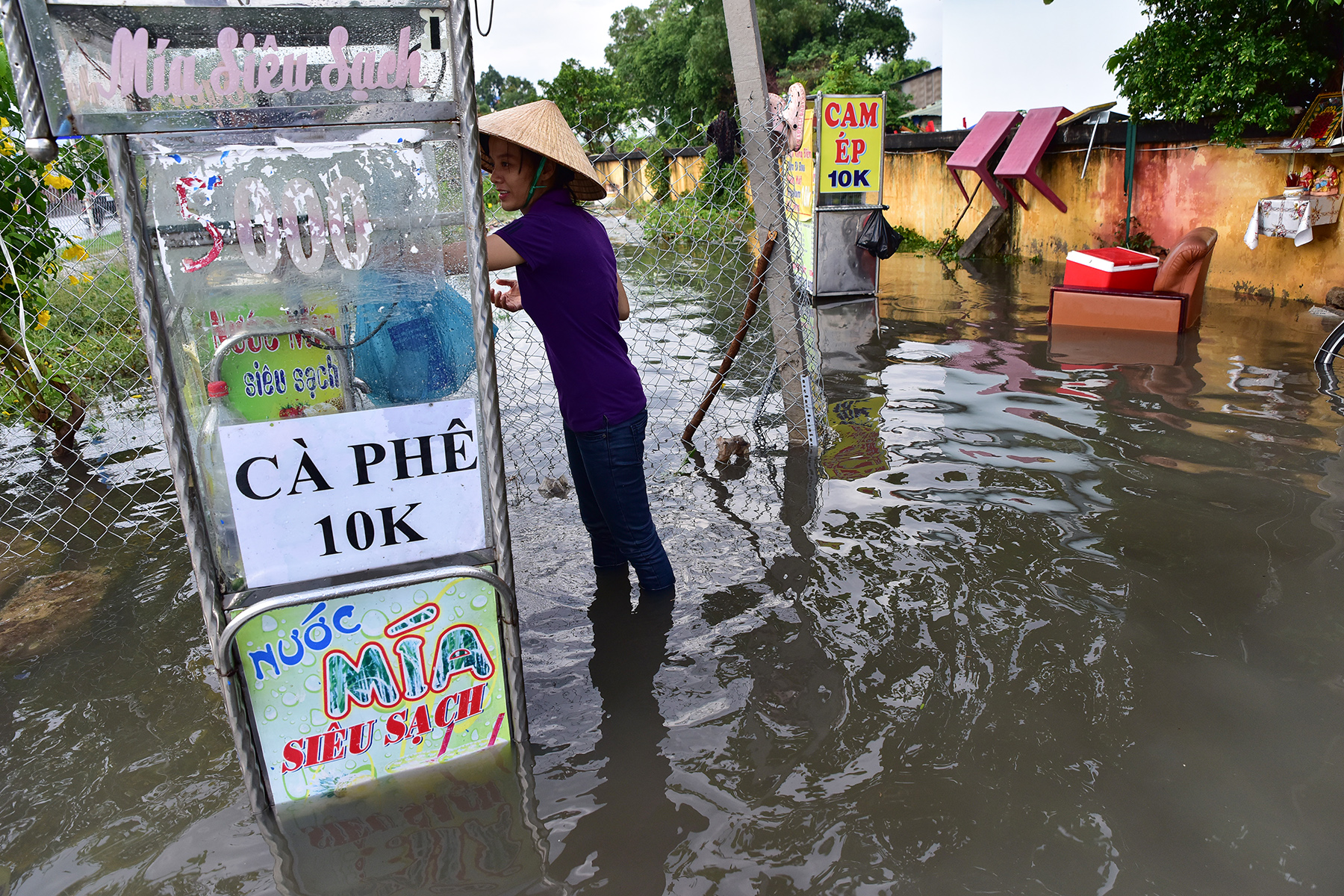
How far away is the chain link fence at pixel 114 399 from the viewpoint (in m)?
3.99

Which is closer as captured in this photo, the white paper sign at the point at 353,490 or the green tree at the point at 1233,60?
the white paper sign at the point at 353,490

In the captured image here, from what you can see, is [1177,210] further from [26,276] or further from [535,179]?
[26,276]

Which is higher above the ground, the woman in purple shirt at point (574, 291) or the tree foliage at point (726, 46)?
the tree foliage at point (726, 46)

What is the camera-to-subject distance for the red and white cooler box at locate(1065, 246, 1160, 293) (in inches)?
273

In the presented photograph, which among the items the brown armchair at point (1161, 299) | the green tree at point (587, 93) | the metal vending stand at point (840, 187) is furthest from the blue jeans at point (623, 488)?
the green tree at point (587, 93)

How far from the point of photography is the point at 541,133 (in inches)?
96.7

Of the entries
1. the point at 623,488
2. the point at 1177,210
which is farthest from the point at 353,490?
the point at 1177,210

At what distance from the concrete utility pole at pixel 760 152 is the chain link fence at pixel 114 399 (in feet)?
0.49

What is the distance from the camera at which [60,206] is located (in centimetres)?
403

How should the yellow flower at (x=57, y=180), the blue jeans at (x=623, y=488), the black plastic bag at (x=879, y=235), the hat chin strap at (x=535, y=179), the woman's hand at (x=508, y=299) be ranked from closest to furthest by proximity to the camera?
1. the hat chin strap at (x=535, y=179)
2. the blue jeans at (x=623, y=488)
3. the woman's hand at (x=508, y=299)
4. the yellow flower at (x=57, y=180)
5. the black plastic bag at (x=879, y=235)

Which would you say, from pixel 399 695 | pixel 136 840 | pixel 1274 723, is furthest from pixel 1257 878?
pixel 136 840

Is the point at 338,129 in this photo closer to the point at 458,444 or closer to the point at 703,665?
the point at 458,444

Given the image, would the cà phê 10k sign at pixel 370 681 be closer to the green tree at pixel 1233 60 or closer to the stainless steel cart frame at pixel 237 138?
the stainless steel cart frame at pixel 237 138

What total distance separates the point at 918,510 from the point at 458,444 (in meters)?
2.56
